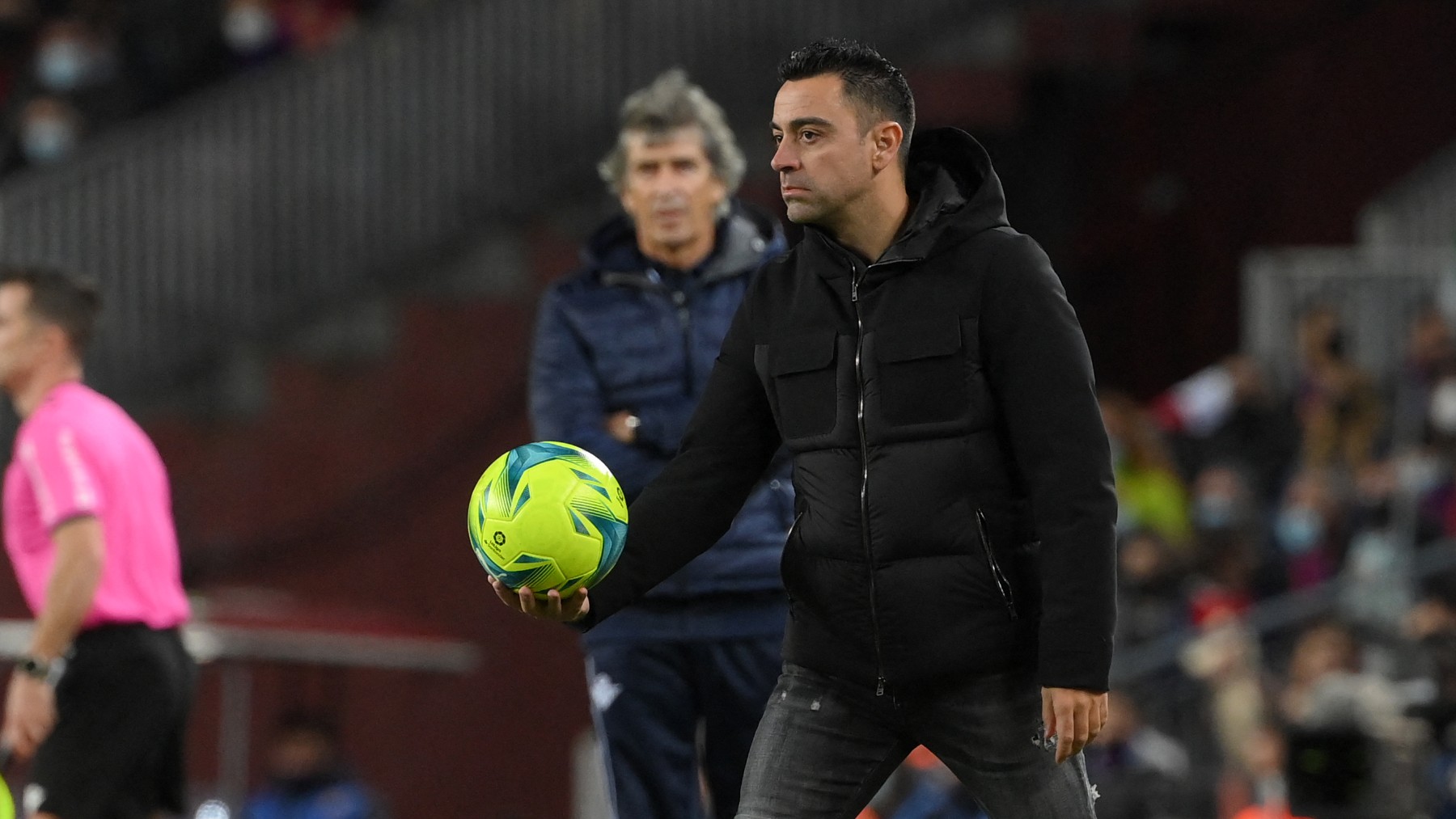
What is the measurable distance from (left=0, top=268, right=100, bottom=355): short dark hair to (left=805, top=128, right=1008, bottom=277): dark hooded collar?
336 cm

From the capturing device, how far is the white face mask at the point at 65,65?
17219mm

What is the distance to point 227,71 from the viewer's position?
1688 cm

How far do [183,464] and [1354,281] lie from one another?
311 inches

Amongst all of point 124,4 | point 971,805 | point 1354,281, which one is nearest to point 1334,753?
point 971,805

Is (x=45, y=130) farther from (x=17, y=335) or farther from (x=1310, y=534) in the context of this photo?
(x=17, y=335)

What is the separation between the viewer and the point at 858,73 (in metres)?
5.10

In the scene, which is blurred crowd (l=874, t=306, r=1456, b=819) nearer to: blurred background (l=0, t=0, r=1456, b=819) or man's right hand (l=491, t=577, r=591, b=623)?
blurred background (l=0, t=0, r=1456, b=819)

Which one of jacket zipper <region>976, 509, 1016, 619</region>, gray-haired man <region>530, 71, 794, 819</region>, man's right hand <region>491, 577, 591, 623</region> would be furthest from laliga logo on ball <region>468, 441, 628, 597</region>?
gray-haired man <region>530, 71, 794, 819</region>

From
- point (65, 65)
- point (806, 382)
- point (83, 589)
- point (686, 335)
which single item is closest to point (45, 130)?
point (65, 65)

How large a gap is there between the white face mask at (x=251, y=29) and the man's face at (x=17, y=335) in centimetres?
939

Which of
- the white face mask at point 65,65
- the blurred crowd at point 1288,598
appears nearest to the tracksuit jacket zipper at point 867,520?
the blurred crowd at point 1288,598

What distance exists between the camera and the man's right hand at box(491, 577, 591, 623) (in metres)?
5.19

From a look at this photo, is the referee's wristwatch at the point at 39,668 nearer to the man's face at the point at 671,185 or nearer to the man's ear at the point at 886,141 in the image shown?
the man's face at the point at 671,185

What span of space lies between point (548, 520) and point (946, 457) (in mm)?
894
